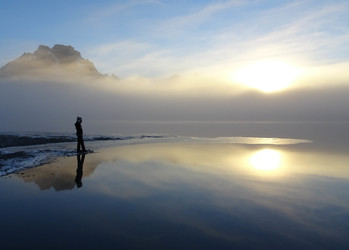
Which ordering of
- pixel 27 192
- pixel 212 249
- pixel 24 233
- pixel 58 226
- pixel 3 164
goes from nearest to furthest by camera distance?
1. pixel 212 249
2. pixel 24 233
3. pixel 58 226
4. pixel 27 192
5. pixel 3 164

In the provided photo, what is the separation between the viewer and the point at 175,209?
380 inches

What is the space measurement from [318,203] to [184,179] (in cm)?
617

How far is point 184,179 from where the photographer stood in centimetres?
1432

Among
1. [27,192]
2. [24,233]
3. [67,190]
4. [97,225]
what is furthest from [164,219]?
[27,192]

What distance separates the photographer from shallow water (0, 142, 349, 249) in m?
7.19

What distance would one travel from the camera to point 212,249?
264 inches

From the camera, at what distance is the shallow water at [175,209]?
23.6 ft

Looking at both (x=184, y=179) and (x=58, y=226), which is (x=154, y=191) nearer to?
(x=184, y=179)

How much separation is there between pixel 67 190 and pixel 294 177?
37.3ft

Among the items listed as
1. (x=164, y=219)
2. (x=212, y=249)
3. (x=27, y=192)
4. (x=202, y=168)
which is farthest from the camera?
(x=202, y=168)

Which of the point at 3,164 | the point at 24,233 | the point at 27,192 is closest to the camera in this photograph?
the point at 24,233

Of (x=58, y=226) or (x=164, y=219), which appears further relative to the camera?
(x=164, y=219)

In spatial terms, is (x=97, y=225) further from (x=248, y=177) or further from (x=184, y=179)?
(x=248, y=177)

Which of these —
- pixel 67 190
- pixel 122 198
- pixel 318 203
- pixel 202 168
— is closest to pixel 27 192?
pixel 67 190
